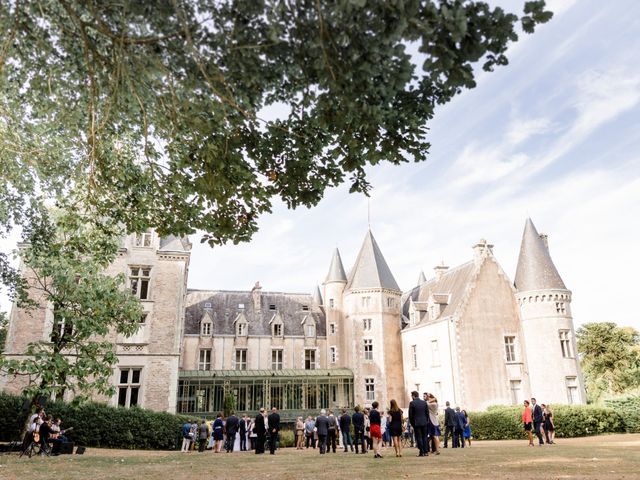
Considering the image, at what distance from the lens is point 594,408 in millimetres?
24797

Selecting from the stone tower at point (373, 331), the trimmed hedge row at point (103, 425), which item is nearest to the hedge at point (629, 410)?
the stone tower at point (373, 331)

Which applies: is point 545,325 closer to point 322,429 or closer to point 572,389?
point 572,389

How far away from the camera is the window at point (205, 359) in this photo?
125ft

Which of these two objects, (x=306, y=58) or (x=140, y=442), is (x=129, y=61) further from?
(x=140, y=442)


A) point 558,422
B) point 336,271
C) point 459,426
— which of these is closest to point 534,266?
point 558,422

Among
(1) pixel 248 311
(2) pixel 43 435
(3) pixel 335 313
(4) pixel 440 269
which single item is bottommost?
(2) pixel 43 435

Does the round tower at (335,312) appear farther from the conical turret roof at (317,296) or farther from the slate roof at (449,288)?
the slate roof at (449,288)

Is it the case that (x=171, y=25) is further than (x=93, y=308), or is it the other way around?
(x=93, y=308)

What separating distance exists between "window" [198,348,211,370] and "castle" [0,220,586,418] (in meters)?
0.13

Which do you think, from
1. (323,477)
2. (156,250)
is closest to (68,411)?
(156,250)

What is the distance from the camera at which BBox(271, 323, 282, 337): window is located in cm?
4072

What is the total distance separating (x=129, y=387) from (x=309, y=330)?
61.4 ft

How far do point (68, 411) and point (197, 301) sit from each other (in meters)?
20.8

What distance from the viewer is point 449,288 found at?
119 feet
